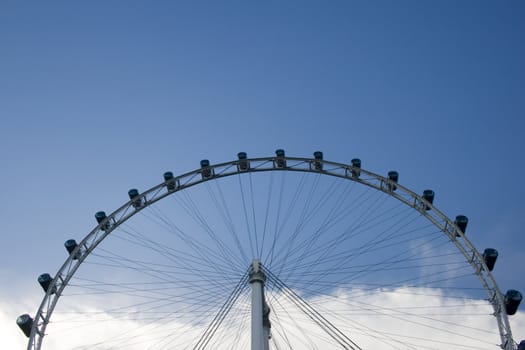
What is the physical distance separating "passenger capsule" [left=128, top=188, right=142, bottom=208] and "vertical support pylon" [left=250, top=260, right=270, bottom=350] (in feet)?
26.1

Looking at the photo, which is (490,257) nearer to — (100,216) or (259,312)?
(259,312)

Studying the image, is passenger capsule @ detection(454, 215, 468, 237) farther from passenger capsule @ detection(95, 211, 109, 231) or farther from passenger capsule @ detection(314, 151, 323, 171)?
passenger capsule @ detection(95, 211, 109, 231)

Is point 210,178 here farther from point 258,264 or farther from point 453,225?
point 453,225

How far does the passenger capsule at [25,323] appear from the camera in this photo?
2291 cm

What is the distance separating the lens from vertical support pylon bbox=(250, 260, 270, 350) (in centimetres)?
2028

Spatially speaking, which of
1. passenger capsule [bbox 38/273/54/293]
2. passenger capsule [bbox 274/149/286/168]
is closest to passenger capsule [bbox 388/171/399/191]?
passenger capsule [bbox 274/149/286/168]

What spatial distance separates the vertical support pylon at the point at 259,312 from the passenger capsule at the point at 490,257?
960 centimetres

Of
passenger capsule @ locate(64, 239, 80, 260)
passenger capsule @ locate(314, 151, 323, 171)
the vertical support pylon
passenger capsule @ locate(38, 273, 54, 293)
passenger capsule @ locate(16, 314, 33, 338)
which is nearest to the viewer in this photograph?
the vertical support pylon

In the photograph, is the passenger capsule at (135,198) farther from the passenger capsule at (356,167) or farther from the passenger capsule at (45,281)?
the passenger capsule at (356,167)

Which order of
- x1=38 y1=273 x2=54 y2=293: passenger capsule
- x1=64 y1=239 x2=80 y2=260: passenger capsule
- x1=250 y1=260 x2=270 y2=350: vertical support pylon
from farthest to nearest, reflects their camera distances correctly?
x1=64 y1=239 x2=80 y2=260: passenger capsule, x1=38 y1=273 x2=54 y2=293: passenger capsule, x1=250 y1=260 x2=270 y2=350: vertical support pylon

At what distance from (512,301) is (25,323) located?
19.9m

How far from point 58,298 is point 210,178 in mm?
9579

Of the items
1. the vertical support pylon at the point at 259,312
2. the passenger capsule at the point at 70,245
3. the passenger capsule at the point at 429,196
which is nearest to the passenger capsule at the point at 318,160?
the passenger capsule at the point at 429,196

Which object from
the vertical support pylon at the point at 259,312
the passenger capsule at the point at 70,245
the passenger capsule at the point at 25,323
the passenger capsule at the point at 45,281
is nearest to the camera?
the vertical support pylon at the point at 259,312
